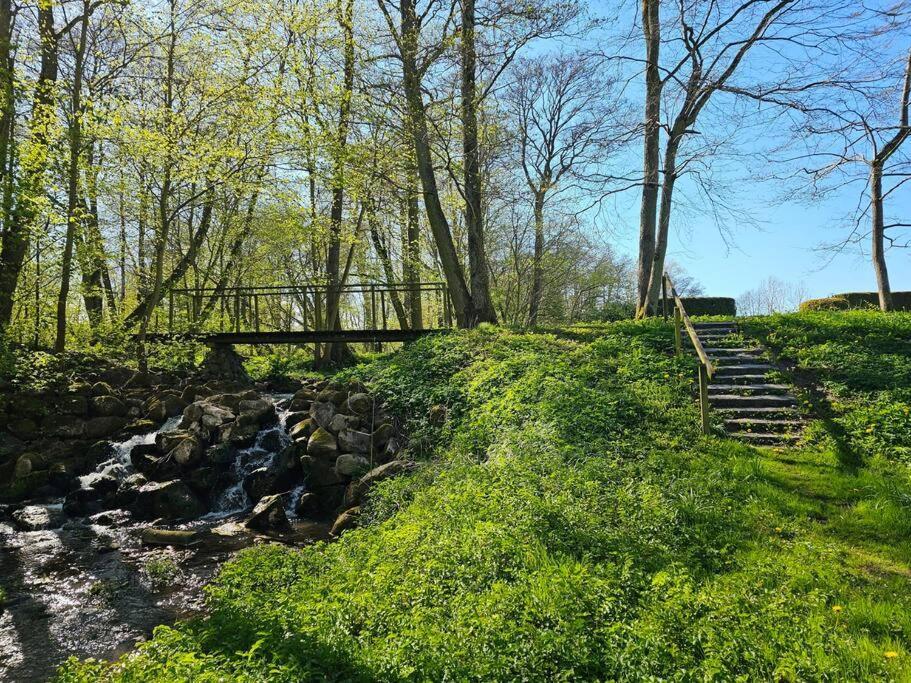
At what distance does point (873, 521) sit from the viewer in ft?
17.3

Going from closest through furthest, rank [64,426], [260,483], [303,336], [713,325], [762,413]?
[762,413] < [260,483] < [64,426] < [713,325] < [303,336]

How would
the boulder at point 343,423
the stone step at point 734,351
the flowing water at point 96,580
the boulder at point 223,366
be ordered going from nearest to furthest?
the flowing water at point 96,580 < the stone step at point 734,351 < the boulder at point 343,423 < the boulder at point 223,366

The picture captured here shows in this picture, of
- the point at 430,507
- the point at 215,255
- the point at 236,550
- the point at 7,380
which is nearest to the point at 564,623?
the point at 430,507

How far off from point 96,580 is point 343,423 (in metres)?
4.72

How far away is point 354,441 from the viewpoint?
1039 centimetres

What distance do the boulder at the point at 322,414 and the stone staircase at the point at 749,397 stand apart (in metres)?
7.01

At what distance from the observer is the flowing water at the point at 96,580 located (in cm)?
540

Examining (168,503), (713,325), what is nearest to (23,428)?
(168,503)

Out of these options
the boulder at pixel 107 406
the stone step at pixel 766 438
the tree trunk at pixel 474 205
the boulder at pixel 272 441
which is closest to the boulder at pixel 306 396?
the boulder at pixel 272 441

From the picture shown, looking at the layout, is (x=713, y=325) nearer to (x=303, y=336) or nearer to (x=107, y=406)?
(x=303, y=336)

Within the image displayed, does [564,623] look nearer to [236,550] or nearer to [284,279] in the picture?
[236,550]

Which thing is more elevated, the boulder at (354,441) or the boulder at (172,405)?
the boulder at (172,405)

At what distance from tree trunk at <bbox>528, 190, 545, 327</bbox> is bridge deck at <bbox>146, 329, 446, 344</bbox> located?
29.5 ft

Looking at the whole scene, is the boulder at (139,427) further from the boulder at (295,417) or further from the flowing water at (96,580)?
the boulder at (295,417)
